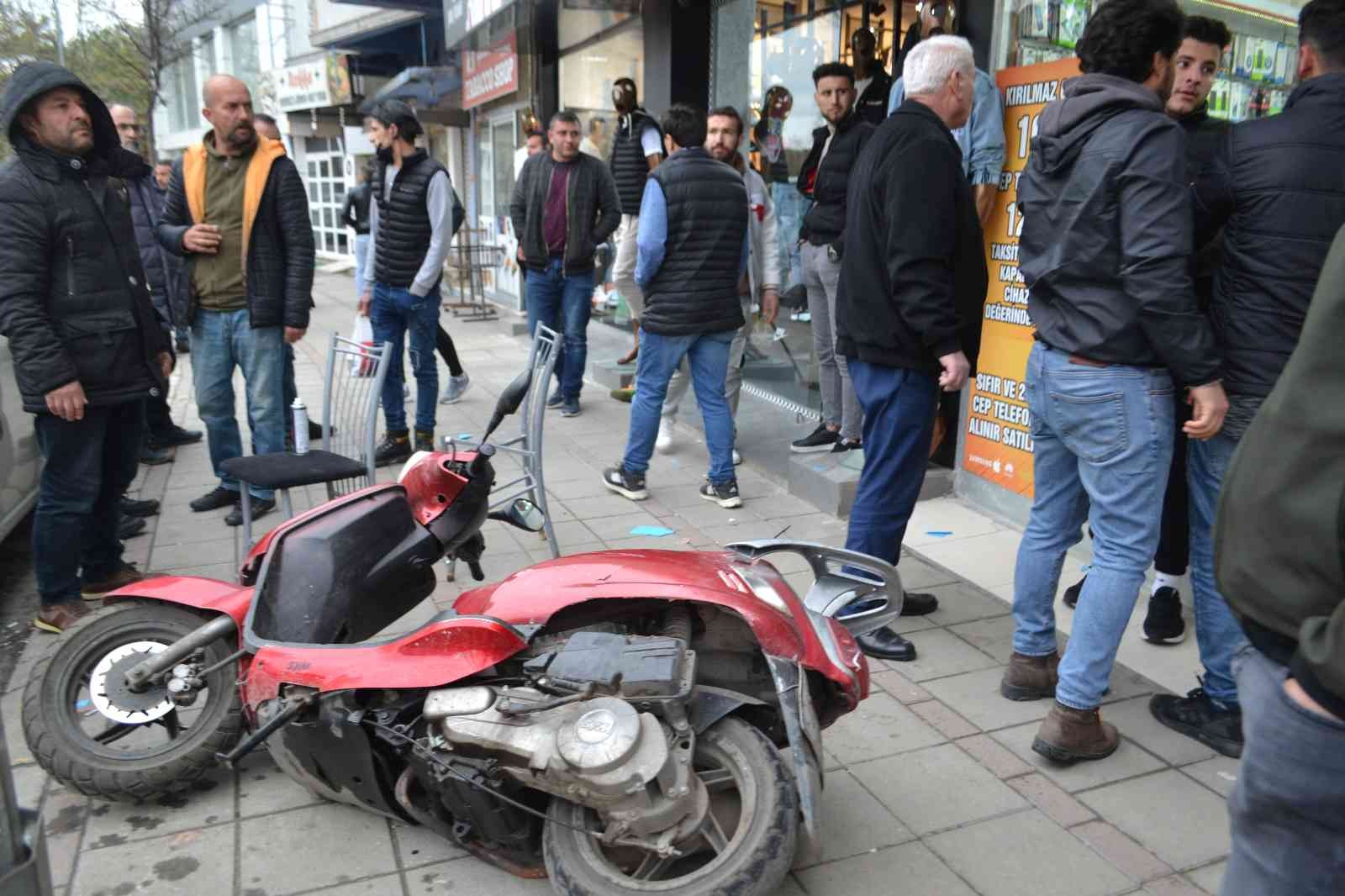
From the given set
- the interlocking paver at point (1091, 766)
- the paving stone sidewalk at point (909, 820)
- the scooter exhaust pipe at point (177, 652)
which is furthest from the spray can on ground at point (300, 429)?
the interlocking paver at point (1091, 766)

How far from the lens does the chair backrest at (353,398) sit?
14.7 ft

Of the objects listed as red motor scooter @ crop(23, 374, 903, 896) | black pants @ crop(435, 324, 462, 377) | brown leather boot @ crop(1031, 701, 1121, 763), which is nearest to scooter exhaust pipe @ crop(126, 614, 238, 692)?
red motor scooter @ crop(23, 374, 903, 896)

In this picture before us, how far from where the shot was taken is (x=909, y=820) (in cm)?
289

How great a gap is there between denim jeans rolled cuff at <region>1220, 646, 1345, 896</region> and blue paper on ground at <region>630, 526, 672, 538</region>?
152 inches

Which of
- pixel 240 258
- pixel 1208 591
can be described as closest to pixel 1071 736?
pixel 1208 591

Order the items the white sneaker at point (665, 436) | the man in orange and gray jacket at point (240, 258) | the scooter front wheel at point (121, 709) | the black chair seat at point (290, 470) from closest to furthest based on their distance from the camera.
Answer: the scooter front wheel at point (121, 709) < the black chair seat at point (290, 470) < the man in orange and gray jacket at point (240, 258) < the white sneaker at point (665, 436)

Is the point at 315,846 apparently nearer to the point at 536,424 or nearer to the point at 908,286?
the point at 536,424

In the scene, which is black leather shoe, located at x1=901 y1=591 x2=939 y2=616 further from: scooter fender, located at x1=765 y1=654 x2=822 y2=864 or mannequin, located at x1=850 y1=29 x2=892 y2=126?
mannequin, located at x1=850 y1=29 x2=892 y2=126

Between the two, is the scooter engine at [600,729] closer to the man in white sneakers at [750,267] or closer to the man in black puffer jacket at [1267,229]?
the man in black puffer jacket at [1267,229]

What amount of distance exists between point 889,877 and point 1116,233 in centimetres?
190

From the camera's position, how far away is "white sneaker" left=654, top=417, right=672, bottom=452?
6824 mm

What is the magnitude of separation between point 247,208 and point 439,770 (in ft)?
12.0

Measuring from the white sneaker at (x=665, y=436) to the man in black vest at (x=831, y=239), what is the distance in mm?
878

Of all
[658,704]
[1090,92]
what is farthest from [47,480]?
[1090,92]
